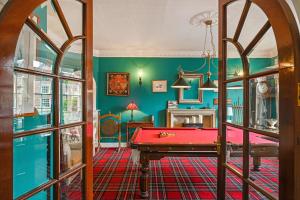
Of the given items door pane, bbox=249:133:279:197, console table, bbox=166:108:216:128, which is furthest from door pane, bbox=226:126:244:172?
console table, bbox=166:108:216:128

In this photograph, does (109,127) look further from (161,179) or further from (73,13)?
(73,13)

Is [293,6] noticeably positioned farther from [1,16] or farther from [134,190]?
[134,190]

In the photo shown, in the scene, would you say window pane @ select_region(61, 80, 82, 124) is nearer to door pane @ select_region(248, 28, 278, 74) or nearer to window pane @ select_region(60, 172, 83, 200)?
window pane @ select_region(60, 172, 83, 200)

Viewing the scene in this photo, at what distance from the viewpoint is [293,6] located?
35.4 inches

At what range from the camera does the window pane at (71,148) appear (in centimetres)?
126

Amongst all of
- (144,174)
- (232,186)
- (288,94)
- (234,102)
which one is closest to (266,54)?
(288,94)

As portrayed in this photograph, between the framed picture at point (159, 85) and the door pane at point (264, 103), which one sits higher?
the framed picture at point (159, 85)

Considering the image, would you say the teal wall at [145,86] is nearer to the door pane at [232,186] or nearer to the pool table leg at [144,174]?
the pool table leg at [144,174]

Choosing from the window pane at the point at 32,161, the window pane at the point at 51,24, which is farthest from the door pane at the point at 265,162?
the window pane at the point at 51,24

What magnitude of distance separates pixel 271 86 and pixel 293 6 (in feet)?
1.24

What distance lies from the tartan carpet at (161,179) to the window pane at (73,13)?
235 centimetres

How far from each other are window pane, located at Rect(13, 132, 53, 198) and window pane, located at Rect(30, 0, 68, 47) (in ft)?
1.93

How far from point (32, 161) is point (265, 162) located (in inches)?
57.1

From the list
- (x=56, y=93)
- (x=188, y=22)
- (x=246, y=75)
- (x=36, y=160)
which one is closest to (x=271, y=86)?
(x=246, y=75)
